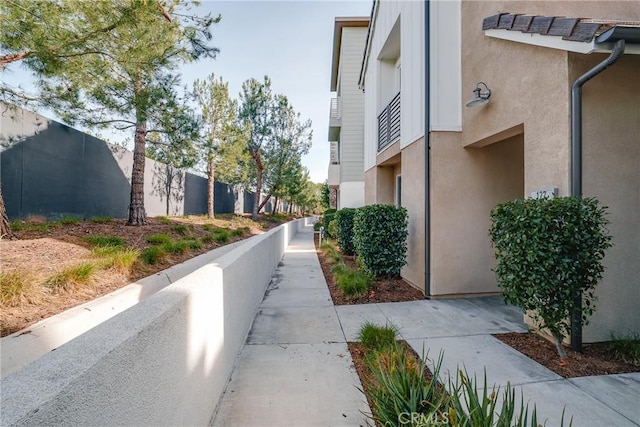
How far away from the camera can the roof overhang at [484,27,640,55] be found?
118 inches

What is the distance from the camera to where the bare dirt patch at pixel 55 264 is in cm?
375

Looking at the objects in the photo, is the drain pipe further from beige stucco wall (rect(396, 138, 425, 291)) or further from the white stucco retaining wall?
the white stucco retaining wall

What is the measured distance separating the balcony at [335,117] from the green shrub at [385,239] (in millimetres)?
11269


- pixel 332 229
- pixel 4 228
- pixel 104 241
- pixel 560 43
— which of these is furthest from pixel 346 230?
pixel 4 228

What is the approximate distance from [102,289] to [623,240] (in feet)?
24.5

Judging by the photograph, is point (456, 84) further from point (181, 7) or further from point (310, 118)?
point (310, 118)

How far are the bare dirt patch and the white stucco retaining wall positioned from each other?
2827 mm

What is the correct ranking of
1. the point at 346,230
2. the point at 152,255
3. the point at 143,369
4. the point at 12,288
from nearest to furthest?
the point at 143,369, the point at 12,288, the point at 152,255, the point at 346,230

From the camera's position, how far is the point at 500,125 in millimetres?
4543

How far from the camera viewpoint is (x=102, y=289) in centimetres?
479

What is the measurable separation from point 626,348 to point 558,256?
4.74ft

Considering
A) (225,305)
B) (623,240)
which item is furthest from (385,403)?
(623,240)

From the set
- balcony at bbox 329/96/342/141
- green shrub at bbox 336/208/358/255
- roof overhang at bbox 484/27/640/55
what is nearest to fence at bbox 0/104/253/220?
green shrub at bbox 336/208/358/255

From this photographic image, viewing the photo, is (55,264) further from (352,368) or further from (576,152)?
(576,152)
